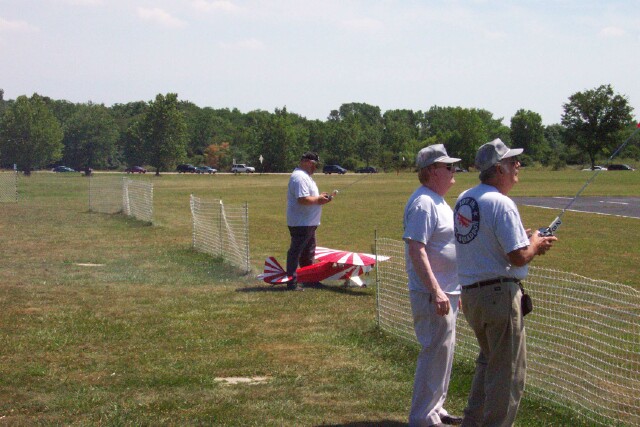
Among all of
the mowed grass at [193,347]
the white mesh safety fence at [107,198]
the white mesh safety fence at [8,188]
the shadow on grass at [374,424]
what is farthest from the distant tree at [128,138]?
the shadow on grass at [374,424]

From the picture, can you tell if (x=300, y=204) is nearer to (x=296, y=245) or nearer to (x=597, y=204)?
(x=296, y=245)

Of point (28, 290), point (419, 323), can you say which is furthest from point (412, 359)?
point (28, 290)

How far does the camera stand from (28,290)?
12.1 m

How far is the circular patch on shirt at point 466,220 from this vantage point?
195 inches

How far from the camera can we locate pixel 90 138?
139m

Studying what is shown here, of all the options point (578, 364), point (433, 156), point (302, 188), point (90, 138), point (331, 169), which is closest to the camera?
point (433, 156)

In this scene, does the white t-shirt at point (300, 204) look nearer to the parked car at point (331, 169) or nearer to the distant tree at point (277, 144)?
the parked car at point (331, 169)

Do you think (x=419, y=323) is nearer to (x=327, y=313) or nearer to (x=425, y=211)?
(x=425, y=211)

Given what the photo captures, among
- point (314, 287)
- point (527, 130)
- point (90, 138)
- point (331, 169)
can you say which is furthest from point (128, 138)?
point (314, 287)

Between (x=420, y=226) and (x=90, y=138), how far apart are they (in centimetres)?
13938

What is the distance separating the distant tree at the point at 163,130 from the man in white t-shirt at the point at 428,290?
105 meters

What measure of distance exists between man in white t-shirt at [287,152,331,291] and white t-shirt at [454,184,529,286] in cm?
636

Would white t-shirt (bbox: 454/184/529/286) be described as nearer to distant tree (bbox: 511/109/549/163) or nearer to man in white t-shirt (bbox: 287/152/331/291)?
man in white t-shirt (bbox: 287/152/331/291)

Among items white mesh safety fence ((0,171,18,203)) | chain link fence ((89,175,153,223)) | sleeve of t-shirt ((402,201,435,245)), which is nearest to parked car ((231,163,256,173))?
white mesh safety fence ((0,171,18,203))
